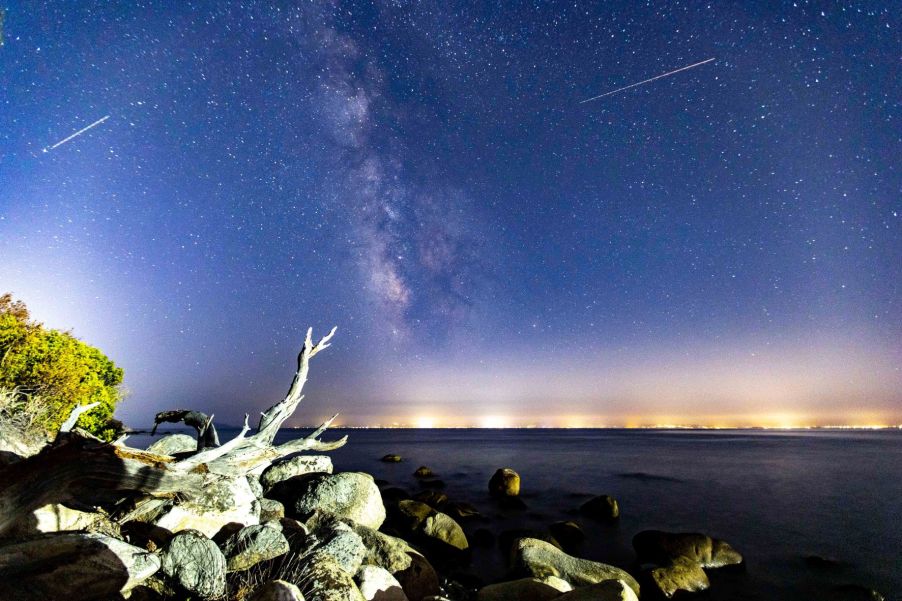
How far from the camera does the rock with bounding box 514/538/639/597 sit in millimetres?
10094

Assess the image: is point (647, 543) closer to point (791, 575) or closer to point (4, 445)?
point (791, 575)

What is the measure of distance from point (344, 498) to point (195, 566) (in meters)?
7.11

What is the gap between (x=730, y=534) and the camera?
17.3m

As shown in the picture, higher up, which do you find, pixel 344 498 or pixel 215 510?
pixel 215 510

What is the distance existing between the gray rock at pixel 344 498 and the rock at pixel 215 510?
2.58 metres

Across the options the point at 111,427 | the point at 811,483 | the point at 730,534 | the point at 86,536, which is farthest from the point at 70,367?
the point at 811,483

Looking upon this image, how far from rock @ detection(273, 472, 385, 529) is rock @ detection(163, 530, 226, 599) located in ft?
19.1

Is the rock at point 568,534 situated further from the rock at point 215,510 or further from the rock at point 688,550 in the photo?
the rock at point 215,510

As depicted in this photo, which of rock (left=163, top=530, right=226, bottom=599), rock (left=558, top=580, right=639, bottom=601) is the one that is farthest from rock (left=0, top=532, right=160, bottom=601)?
rock (left=558, top=580, right=639, bottom=601)

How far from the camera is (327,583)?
6.53 meters

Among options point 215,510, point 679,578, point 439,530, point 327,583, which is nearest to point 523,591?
point 327,583

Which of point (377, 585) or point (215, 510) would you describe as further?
point (215, 510)

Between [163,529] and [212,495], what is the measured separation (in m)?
1.49

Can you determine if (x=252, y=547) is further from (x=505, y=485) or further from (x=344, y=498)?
(x=505, y=485)
